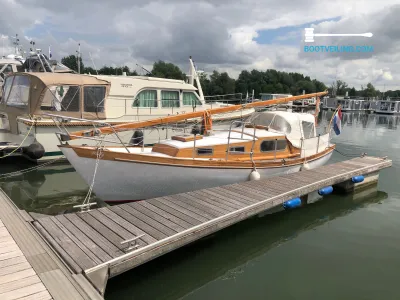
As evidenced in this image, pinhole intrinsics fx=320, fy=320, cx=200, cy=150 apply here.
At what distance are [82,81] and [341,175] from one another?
10.0 metres

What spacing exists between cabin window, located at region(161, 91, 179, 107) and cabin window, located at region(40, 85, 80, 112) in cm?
408

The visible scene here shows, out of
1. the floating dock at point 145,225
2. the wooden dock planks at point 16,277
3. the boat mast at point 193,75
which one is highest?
the boat mast at point 193,75

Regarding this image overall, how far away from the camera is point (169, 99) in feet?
50.6

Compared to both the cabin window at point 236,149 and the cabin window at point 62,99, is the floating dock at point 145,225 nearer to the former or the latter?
the cabin window at point 236,149

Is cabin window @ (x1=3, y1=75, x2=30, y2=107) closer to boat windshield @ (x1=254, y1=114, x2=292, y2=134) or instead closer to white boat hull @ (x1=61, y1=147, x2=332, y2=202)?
white boat hull @ (x1=61, y1=147, x2=332, y2=202)

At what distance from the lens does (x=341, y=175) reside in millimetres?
10227

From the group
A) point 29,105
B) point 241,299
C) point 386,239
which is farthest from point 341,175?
point 29,105

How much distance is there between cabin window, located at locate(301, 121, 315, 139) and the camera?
38.1ft

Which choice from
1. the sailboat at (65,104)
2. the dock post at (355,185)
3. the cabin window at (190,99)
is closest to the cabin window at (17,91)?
the sailboat at (65,104)

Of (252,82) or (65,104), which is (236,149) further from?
(252,82)

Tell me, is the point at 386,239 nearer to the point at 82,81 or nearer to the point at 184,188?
the point at 184,188

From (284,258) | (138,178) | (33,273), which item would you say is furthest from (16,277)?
(284,258)

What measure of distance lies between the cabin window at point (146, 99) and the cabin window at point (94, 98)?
1642 millimetres

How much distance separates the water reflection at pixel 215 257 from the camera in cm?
544
